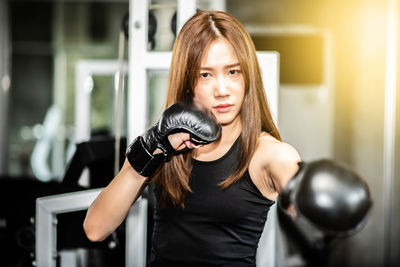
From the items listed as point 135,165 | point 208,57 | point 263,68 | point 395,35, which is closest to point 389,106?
point 395,35

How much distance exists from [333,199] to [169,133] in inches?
16.7

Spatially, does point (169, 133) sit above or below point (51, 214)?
above

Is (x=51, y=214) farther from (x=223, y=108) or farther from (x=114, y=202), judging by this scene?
(x=223, y=108)

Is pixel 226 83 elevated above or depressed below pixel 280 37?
below

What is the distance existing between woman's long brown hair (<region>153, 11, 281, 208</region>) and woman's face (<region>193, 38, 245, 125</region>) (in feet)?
0.05

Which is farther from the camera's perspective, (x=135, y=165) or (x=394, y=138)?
(x=394, y=138)

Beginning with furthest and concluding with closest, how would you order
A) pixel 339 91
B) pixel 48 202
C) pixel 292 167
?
1. pixel 339 91
2. pixel 48 202
3. pixel 292 167

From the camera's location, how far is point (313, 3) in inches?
139

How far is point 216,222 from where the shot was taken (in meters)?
1.12

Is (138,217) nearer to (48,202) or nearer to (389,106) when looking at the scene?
(48,202)

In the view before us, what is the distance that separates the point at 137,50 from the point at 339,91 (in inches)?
90.8

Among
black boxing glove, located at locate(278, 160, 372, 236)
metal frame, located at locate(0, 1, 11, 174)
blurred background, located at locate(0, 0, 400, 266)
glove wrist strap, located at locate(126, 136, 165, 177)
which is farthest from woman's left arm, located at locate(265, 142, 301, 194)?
metal frame, located at locate(0, 1, 11, 174)

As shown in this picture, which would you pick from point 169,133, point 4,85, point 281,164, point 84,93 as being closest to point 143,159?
point 169,133

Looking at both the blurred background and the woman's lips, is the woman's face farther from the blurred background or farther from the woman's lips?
the blurred background
